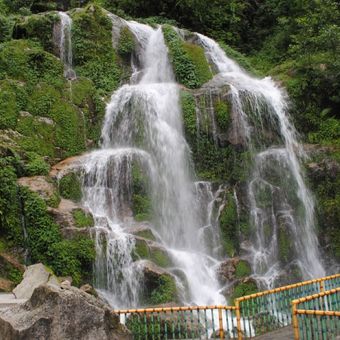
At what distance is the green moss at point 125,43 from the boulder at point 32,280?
42.3 ft

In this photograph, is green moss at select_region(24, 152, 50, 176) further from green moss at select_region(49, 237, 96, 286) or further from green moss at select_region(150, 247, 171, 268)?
green moss at select_region(150, 247, 171, 268)

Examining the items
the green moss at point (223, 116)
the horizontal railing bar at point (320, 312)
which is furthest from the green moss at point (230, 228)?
the horizontal railing bar at point (320, 312)

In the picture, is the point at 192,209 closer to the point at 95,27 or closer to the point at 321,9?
the point at 95,27

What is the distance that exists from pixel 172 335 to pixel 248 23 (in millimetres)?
26013

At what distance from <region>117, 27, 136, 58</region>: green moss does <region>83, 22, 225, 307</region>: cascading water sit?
258 centimetres

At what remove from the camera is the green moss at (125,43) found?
Answer: 70.1 ft

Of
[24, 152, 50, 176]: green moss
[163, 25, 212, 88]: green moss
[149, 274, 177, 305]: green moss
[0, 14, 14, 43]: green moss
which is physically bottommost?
[149, 274, 177, 305]: green moss

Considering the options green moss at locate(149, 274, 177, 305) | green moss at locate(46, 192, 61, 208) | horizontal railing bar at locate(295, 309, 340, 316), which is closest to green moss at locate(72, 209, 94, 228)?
green moss at locate(46, 192, 61, 208)

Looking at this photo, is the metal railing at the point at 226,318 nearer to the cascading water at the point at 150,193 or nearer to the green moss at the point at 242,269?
the cascading water at the point at 150,193

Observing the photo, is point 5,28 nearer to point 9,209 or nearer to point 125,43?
point 125,43

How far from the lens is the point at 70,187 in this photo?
1415 cm

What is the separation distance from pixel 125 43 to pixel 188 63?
3.00 m

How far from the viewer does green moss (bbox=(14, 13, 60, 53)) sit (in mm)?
20203

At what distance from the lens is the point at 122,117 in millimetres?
17234
